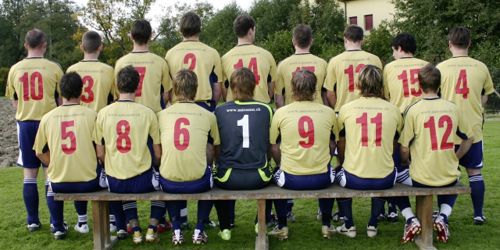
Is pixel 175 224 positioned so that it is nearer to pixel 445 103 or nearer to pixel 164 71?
pixel 164 71

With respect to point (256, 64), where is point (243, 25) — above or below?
above

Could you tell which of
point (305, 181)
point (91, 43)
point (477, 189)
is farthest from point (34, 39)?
point (477, 189)

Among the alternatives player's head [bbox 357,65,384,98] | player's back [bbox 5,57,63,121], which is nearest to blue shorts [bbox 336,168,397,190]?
player's head [bbox 357,65,384,98]

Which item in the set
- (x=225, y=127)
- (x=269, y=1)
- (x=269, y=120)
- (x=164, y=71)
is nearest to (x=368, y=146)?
(x=269, y=120)

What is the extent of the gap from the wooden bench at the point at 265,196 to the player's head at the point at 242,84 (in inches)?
38.7

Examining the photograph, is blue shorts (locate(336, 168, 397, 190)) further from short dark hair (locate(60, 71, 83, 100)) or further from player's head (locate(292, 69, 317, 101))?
short dark hair (locate(60, 71, 83, 100))

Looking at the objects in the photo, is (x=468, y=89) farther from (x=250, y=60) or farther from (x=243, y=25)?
(x=243, y=25)

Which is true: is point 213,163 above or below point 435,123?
below

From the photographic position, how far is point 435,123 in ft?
17.7

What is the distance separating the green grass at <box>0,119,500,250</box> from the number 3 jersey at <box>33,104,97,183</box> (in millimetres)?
874

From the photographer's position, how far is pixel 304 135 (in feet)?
17.9

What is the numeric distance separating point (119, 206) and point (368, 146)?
277 centimetres

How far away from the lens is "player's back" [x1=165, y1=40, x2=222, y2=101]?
21.0 feet

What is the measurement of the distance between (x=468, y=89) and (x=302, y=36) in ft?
6.54
